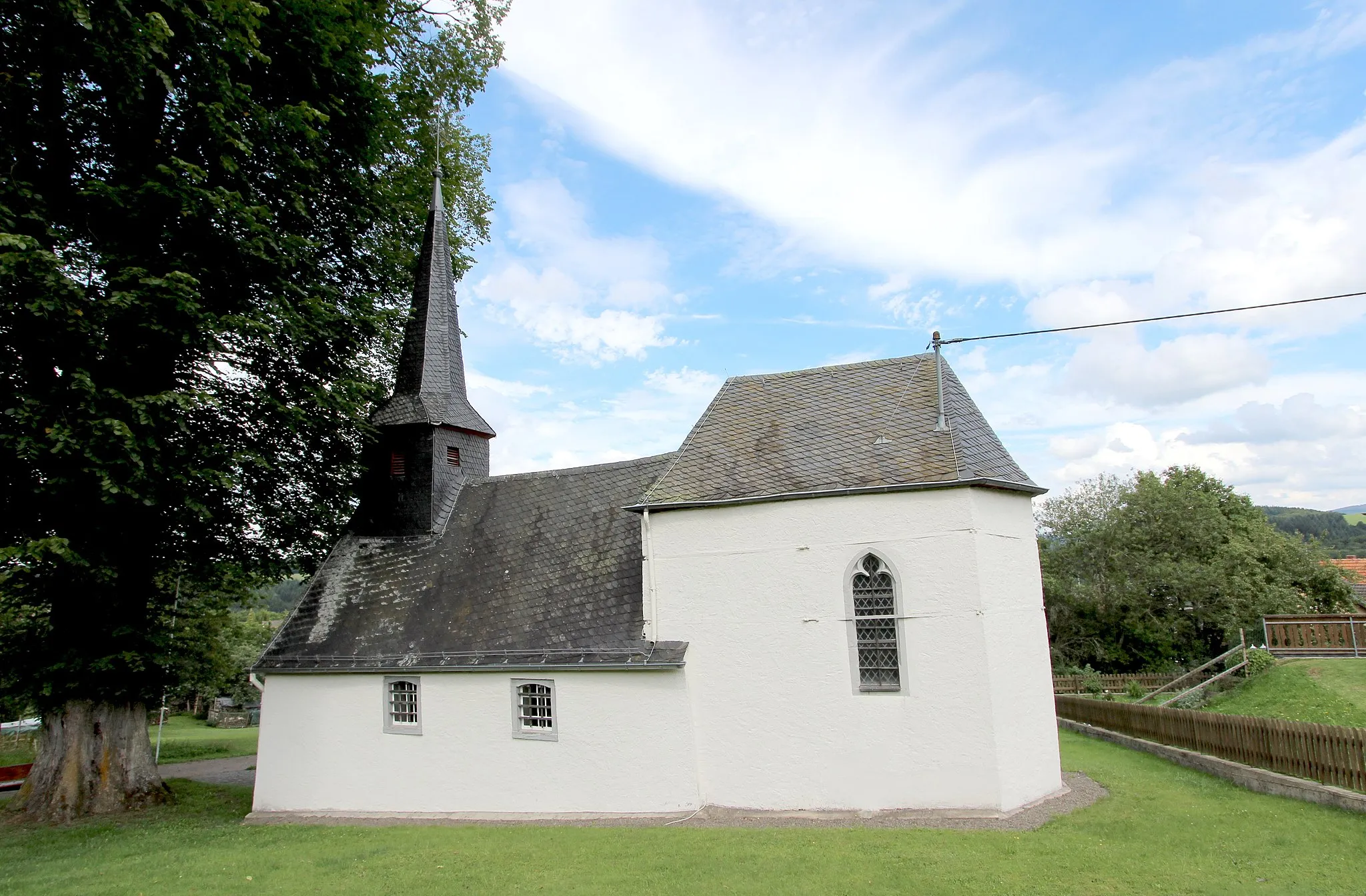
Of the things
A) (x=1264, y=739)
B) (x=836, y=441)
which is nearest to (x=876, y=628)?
(x=836, y=441)

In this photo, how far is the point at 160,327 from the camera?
1341cm

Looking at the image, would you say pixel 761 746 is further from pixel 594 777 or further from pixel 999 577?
pixel 999 577

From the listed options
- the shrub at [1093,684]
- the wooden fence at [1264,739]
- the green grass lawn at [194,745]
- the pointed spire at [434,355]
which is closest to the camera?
the wooden fence at [1264,739]

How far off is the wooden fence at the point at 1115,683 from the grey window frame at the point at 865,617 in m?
21.2

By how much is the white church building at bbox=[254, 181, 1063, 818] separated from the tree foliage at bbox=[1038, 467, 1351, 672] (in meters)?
26.6

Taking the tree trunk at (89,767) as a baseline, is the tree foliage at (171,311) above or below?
above

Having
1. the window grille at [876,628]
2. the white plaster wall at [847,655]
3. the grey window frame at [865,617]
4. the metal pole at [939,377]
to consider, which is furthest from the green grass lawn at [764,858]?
the metal pole at [939,377]

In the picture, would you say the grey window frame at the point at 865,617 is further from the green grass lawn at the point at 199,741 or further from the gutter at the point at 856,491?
the green grass lawn at the point at 199,741

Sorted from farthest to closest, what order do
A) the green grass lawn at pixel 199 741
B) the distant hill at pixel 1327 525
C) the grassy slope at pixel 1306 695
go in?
the distant hill at pixel 1327 525 < the green grass lawn at pixel 199 741 < the grassy slope at pixel 1306 695

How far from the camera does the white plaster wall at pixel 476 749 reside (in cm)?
1301

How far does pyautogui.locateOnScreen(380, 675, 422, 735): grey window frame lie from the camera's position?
1442 cm

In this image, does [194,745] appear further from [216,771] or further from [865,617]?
[865,617]

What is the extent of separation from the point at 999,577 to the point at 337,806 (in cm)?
1198

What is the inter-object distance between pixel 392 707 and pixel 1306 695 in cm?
2114
